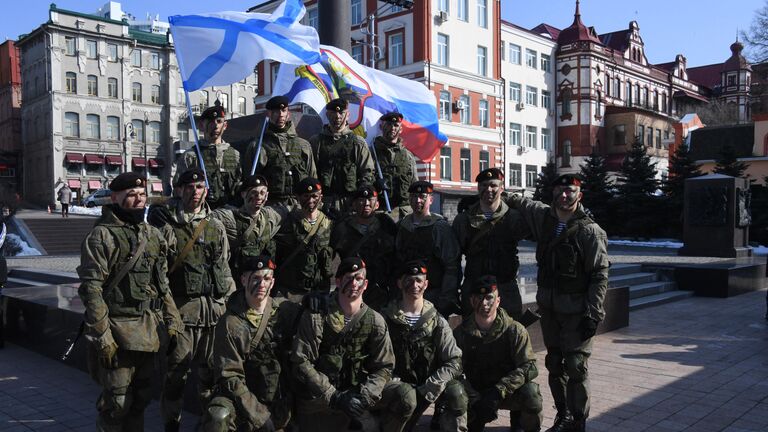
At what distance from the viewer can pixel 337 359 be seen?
4.52 metres

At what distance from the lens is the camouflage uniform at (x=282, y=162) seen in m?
6.29

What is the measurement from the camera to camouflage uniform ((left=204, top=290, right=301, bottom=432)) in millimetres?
4258

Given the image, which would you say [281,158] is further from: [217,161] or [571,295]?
[571,295]

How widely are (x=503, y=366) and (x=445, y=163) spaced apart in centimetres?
3456

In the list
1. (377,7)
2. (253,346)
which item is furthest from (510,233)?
(377,7)

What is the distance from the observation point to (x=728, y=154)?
2494 centimetres

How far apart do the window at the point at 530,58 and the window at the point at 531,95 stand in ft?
5.60

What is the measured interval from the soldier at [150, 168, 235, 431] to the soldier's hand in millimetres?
650

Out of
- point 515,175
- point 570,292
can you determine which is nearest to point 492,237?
point 570,292

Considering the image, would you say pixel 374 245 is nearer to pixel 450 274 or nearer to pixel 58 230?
pixel 450 274

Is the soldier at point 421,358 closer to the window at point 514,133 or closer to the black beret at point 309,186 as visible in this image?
the black beret at point 309,186

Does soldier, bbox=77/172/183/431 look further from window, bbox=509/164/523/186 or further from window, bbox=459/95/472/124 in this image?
window, bbox=509/164/523/186

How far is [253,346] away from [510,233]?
2527mm

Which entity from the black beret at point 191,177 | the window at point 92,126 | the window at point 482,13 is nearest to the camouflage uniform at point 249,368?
the black beret at point 191,177
